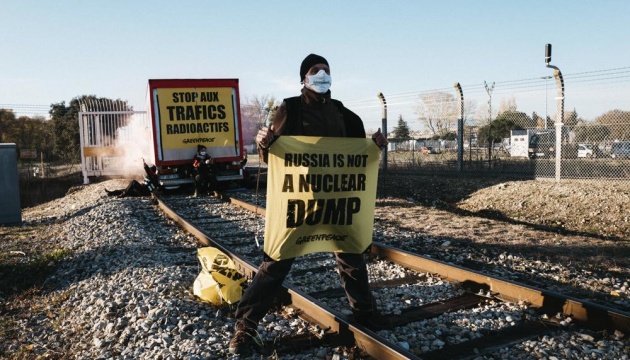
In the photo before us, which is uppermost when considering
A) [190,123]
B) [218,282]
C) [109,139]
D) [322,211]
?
[190,123]

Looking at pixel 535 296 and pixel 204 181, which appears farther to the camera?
pixel 204 181

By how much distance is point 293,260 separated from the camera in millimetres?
3934

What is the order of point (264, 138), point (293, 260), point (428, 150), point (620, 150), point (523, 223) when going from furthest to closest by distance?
point (428, 150), point (620, 150), point (523, 223), point (293, 260), point (264, 138)

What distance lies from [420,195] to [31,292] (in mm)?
11932

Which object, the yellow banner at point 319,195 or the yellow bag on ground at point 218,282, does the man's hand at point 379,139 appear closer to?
the yellow banner at point 319,195

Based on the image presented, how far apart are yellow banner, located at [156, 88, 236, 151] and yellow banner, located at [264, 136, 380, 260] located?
40.5 ft

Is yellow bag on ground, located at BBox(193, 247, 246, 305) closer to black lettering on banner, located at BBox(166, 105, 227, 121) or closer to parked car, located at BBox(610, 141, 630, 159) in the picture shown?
black lettering on banner, located at BBox(166, 105, 227, 121)

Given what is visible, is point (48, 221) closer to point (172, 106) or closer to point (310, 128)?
point (172, 106)

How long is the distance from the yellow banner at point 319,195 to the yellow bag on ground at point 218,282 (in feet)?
4.10

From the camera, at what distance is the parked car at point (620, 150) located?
15.3 metres

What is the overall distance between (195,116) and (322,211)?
12588 mm

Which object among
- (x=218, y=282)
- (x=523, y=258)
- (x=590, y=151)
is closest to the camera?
(x=218, y=282)

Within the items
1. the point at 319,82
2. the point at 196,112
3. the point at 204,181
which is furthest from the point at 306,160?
the point at 196,112

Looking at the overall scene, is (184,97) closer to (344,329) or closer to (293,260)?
(293,260)
